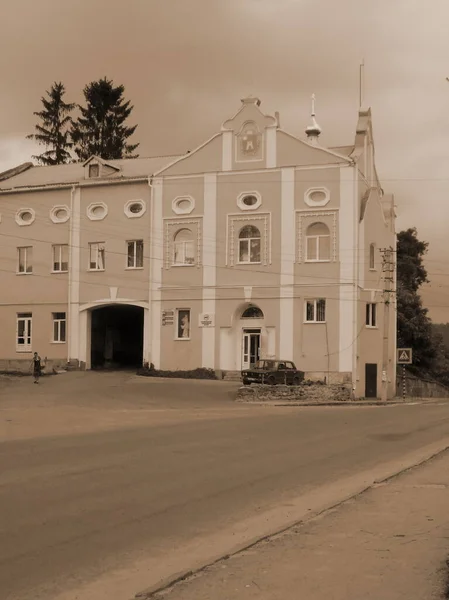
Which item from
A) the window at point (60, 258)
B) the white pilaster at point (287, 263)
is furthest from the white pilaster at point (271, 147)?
the window at point (60, 258)

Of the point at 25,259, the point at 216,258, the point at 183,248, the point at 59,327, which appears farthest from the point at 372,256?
the point at 25,259

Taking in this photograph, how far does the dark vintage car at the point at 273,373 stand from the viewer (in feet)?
133

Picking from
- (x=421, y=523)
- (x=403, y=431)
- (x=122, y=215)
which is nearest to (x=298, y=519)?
(x=421, y=523)

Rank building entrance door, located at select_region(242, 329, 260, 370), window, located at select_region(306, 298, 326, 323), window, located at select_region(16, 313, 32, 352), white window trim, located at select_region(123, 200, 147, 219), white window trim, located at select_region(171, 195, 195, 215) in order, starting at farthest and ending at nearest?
window, located at select_region(16, 313, 32, 352) < white window trim, located at select_region(123, 200, 147, 219) < white window trim, located at select_region(171, 195, 195, 215) < building entrance door, located at select_region(242, 329, 260, 370) < window, located at select_region(306, 298, 326, 323)

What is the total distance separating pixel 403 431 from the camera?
74.2 feet

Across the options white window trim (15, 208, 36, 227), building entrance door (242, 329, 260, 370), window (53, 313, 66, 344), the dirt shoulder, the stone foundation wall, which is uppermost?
white window trim (15, 208, 36, 227)

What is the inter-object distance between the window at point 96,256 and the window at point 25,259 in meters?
3.82

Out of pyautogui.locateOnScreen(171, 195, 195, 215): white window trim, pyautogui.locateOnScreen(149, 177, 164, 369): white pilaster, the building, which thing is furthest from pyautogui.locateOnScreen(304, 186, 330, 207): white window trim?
pyautogui.locateOnScreen(149, 177, 164, 369): white pilaster

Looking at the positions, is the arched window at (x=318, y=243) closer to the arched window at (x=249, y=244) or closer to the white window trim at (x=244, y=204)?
the arched window at (x=249, y=244)

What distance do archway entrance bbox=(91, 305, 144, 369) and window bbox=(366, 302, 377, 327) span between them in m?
13.1

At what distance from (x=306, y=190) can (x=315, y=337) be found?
765 cm

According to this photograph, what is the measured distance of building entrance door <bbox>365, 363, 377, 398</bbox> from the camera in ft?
154

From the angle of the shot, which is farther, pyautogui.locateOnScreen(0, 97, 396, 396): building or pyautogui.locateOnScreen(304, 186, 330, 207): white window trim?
pyautogui.locateOnScreen(304, 186, 330, 207): white window trim

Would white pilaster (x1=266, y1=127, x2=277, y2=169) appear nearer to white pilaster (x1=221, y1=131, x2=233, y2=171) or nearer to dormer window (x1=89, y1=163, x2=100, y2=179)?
white pilaster (x1=221, y1=131, x2=233, y2=171)
